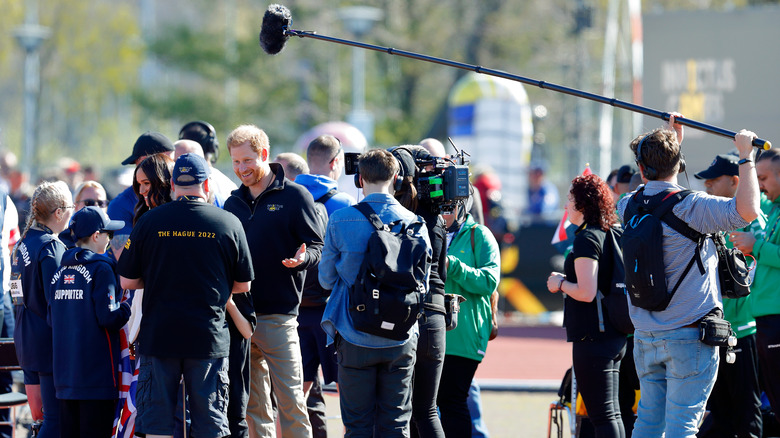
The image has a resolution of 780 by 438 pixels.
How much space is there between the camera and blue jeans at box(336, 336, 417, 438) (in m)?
5.49

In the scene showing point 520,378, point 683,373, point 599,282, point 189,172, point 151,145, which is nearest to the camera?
point 683,373

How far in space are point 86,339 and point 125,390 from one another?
38cm

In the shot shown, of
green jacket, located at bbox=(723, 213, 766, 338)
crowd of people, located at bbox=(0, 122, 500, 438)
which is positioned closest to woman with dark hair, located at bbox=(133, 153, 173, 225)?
crowd of people, located at bbox=(0, 122, 500, 438)

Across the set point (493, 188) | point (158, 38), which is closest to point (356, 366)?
point (493, 188)

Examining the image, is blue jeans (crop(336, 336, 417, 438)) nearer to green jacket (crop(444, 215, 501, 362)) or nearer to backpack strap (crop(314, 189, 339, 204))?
green jacket (crop(444, 215, 501, 362))

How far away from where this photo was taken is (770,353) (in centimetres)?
657

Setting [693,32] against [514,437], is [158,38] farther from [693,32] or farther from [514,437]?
[514,437]

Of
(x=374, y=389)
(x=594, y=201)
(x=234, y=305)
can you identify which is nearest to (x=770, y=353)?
(x=594, y=201)

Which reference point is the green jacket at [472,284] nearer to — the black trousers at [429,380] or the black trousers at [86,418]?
the black trousers at [429,380]

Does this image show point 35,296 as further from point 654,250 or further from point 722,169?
point 722,169

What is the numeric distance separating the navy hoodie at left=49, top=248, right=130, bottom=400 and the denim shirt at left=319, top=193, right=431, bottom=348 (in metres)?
1.31

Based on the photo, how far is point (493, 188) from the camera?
48.2 ft

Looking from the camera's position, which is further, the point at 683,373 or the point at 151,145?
the point at 151,145

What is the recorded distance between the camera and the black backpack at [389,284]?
534 cm
